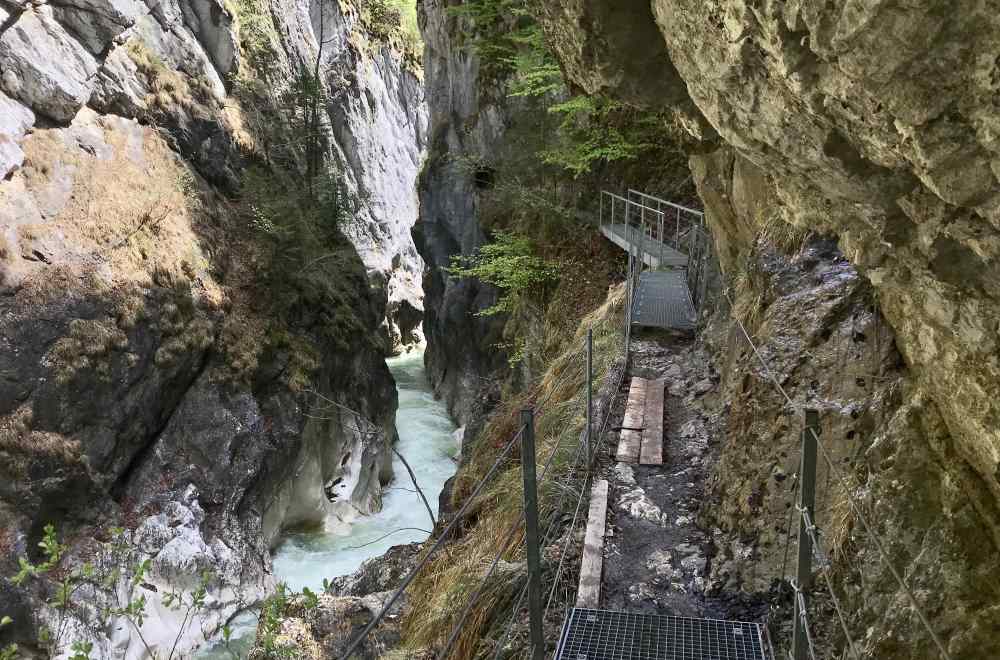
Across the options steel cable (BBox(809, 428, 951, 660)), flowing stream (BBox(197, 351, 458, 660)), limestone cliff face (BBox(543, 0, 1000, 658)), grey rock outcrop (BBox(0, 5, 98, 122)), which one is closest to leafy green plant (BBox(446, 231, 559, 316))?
flowing stream (BBox(197, 351, 458, 660))

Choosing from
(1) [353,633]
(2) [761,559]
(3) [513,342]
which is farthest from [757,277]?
(3) [513,342]

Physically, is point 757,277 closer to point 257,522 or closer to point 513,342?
point 513,342

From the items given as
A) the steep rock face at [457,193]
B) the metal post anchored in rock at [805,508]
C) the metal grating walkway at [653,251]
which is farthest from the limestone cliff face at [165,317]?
the metal post anchored in rock at [805,508]

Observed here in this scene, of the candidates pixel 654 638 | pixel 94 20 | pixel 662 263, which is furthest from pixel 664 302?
pixel 94 20

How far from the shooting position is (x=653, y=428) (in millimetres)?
5547

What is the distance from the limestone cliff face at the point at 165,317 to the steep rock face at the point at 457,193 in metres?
2.69

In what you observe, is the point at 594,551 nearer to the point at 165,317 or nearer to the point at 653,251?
the point at 653,251

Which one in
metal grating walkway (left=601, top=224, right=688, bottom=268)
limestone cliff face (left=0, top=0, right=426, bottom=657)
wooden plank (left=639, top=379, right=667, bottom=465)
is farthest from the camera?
limestone cliff face (left=0, top=0, right=426, bottom=657)

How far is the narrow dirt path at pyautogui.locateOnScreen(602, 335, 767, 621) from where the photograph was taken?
11.6 feet

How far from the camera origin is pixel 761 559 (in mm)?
3453

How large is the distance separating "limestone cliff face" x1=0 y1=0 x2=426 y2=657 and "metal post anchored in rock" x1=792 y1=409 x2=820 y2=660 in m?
10.5

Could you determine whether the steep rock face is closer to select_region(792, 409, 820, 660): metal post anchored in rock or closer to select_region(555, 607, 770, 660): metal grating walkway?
select_region(555, 607, 770, 660): metal grating walkway

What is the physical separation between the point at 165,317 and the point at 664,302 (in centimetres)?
935

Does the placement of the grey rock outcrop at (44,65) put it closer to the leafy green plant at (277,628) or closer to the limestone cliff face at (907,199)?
the leafy green plant at (277,628)
